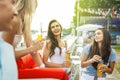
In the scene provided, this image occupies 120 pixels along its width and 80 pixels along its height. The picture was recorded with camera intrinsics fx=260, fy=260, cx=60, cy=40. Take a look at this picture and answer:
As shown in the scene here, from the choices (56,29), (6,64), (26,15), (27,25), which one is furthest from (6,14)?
(56,29)

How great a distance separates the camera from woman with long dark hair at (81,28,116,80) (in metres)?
2.33

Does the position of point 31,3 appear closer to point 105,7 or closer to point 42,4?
point 42,4

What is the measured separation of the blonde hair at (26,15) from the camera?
6.24ft

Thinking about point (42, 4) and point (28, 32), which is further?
point (42, 4)

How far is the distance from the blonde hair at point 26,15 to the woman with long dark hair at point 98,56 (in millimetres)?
544

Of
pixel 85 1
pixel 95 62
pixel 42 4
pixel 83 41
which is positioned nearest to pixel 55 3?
pixel 42 4

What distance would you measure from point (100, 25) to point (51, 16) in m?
0.46

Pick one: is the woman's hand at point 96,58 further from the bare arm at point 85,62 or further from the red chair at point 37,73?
the red chair at point 37,73

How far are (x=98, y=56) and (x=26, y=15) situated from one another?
0.79 m

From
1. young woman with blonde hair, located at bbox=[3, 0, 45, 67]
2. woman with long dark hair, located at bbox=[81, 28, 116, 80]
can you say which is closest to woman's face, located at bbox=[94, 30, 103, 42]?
woman with long dark hair, located at bbox=[81, 28, 116, 80]

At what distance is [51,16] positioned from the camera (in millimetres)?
2346

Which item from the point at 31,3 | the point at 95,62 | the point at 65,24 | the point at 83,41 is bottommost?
the point at 95,62

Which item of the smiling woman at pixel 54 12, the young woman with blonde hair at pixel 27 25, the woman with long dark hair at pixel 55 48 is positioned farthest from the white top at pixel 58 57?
the smiling woman at pixel 54 12

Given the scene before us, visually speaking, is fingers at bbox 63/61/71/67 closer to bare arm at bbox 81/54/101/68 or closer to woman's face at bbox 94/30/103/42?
bare arm at bbox 81/54/101/68
